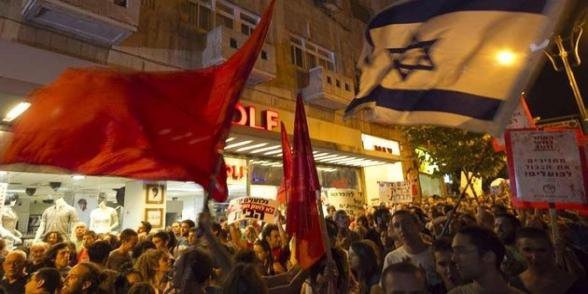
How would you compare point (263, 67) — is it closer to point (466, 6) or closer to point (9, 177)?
point (9, 177)

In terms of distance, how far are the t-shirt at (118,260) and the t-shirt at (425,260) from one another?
3.71 metres

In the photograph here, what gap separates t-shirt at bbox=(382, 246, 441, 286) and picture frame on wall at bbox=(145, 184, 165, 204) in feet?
30.4

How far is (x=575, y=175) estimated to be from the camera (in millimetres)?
4785

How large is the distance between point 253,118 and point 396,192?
5.63 meters

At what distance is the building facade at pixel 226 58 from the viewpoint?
9.09 meters

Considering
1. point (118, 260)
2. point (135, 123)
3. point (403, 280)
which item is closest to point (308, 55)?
point (118, 260)

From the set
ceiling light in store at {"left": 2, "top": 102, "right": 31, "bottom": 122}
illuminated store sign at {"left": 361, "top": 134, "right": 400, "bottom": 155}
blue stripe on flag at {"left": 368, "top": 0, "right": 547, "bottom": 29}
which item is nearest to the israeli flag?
blue stripe on flag at {"left": 368, "top": 0, "right": 547, "bottom": 29}

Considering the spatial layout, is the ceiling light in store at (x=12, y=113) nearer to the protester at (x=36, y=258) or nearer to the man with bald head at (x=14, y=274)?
the protester at (x=36, y=258)

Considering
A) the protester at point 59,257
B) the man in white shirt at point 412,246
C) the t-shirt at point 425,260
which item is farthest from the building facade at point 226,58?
the t-shirt at point 425,260

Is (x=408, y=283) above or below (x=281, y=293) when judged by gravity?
above

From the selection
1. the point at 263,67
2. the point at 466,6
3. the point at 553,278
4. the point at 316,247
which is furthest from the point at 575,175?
the point at 263,67

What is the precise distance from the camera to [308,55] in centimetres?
1761

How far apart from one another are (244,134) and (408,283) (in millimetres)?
9674

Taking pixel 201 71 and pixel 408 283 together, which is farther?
pixel 201 71
